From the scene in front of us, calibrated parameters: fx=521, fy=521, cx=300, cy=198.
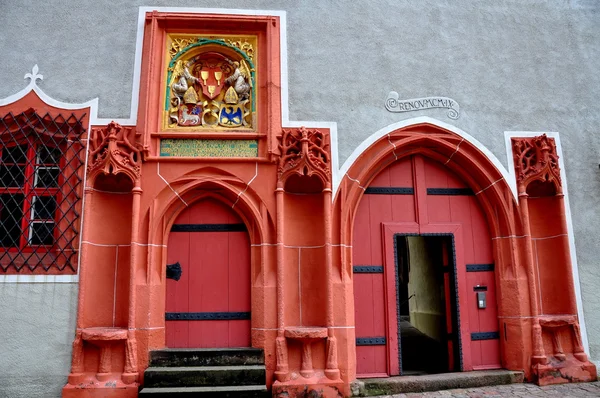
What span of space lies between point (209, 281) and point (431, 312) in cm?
424

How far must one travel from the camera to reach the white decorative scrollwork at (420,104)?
6.23 metres

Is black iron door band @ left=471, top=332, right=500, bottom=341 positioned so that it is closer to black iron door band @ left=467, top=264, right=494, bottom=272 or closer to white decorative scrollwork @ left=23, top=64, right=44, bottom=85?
black iron door band @ left=467, top=264, right=494, bottom=272

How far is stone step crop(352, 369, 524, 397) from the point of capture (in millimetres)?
5535

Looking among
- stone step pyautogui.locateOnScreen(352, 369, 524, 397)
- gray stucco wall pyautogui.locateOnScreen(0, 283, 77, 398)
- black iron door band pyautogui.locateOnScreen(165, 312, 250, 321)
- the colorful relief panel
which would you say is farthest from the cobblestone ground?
gray stucco wall pyautogui.locateOnScreen(0, 283, 77, 398)

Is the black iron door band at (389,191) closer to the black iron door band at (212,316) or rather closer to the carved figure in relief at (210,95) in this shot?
the carved figure in relief at (210,95)

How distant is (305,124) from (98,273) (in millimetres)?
2803

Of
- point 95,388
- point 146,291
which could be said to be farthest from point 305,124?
point 95,388

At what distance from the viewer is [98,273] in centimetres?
557

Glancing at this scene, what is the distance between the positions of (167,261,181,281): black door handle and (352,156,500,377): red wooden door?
6.57 ft

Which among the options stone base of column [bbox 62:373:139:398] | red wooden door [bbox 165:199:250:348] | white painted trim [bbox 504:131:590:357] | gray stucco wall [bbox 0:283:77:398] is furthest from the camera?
white painted trim [bbox 504:131:590:357]

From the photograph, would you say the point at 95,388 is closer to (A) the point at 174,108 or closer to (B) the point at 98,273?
(B) the point at 98,273

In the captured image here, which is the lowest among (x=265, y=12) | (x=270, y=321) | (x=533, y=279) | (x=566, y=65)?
(x=270, y=321)

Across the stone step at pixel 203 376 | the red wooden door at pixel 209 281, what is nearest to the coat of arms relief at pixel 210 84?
the red wooden door at pixel 209 281

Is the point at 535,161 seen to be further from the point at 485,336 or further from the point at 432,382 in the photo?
the point at 432,382
